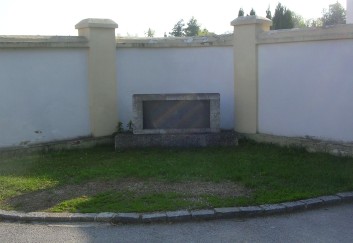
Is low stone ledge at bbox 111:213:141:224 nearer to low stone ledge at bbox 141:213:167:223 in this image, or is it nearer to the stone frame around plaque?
low stone ledge at bbox 141:213:167:223

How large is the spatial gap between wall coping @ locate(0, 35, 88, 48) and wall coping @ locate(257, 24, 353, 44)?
4.00 meters

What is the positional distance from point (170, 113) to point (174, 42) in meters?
2.07

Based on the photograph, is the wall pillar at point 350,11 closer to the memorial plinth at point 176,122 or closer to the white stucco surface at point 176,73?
the white stucco surface at point 176,73

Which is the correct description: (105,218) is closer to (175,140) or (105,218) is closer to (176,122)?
(175,140)

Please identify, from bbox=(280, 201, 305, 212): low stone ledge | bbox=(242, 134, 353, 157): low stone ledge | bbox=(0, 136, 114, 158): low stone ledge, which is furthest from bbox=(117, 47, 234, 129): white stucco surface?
bbox=(280, 201, 305, 212): low stone ledge

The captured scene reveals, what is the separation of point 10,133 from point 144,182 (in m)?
3.65

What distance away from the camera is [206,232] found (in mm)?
5398

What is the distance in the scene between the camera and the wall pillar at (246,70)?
10.3 metres

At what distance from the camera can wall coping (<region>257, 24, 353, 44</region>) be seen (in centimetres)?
852

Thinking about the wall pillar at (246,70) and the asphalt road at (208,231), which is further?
the wall pillar at (246,70)

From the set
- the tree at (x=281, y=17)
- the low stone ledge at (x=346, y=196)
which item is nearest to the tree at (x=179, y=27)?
the tree at (x=281, y=17)

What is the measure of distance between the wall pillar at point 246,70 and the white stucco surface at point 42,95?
11.4ft

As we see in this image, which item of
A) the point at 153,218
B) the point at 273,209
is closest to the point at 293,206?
the point at 273,209

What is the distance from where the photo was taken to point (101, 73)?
10.7 m
